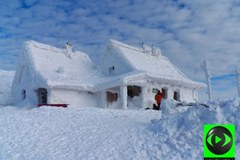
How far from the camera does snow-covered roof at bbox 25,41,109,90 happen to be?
79.6 ft

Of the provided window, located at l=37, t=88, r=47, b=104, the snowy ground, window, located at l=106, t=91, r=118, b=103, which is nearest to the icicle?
window, located at l=106, t=91, r=118, b=103

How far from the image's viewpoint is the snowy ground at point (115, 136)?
9.34 metres

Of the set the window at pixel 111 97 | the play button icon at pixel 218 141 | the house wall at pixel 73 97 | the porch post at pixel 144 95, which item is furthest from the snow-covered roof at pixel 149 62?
the play button icon at pixel 218 141

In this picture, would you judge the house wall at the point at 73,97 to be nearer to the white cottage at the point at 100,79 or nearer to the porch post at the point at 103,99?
the white cottage at the point at 100,79

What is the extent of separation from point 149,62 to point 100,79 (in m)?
4.83

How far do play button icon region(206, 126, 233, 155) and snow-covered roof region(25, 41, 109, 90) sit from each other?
55.7 feet

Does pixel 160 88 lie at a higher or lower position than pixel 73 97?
higher

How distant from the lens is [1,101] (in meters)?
28.8

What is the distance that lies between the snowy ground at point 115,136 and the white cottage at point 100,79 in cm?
1028

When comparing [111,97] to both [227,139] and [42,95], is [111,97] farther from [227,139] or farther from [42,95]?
[227,139]

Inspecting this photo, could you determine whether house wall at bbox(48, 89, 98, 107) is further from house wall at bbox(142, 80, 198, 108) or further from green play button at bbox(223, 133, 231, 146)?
green play button at bbox(223, 133, 231, 146)

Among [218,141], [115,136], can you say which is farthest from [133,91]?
[218,141]

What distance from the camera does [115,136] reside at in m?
10.9

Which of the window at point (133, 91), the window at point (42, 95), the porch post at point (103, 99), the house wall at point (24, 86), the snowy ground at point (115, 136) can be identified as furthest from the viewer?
the house wall at point (24, 86)
